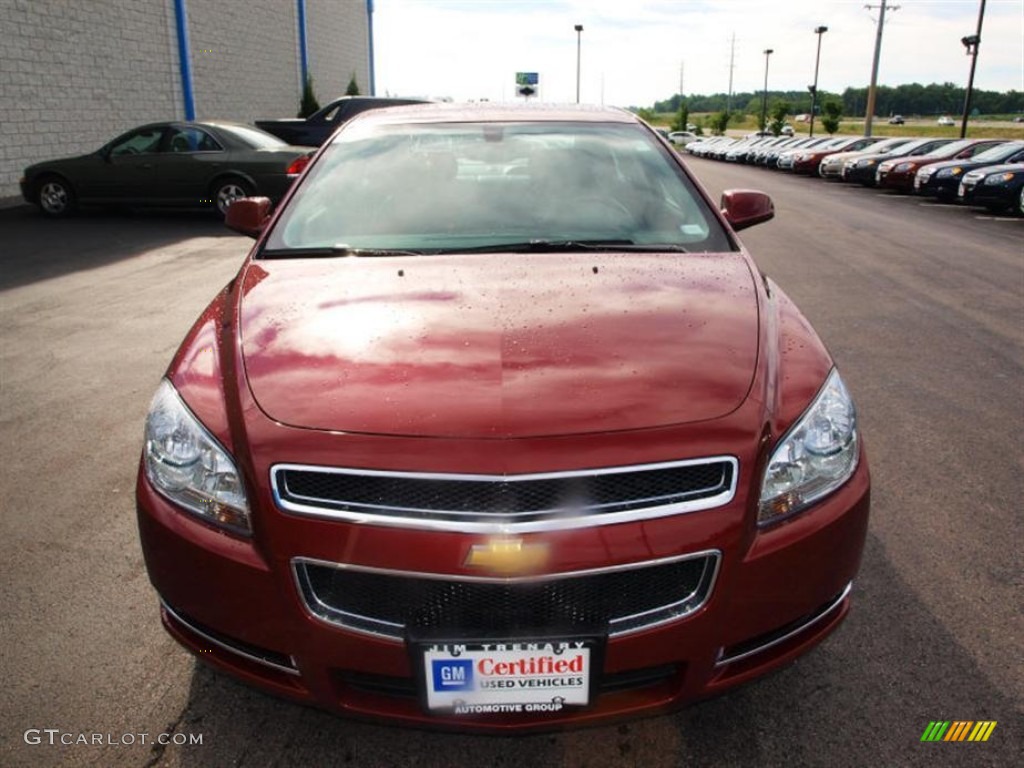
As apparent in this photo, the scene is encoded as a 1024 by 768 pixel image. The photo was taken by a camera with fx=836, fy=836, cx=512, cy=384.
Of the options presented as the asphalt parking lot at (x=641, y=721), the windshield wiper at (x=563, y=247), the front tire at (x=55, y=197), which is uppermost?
the windshield wiper at (x=563, y=247)

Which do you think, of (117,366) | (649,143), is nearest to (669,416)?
(649,143)

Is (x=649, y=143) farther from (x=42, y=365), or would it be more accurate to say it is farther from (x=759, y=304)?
(x=42, y=365)

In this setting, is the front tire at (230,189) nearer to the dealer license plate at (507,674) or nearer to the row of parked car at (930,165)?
the dealer license plate at (507,674)

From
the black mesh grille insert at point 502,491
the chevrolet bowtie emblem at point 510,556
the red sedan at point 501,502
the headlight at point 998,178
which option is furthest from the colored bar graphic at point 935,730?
the headlight at point 998,178

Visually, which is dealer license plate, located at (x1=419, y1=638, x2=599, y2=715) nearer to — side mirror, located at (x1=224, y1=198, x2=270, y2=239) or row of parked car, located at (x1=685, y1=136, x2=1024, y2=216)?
side mirror, located at (x1=224, y1=198, x2=270, y2=239)

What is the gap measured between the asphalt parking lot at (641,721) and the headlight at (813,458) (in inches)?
23.9

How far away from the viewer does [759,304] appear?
2.46 meters

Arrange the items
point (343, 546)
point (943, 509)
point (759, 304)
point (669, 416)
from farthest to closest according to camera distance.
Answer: point (943, 509)
point (759, 304)
point (669, 416)
point (343, 546)

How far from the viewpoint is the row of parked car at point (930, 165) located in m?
16.3

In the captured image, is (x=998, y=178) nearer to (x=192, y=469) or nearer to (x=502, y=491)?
(x=502, y=491)

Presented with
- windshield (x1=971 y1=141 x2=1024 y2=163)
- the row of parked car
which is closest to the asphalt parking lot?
the row of parked car

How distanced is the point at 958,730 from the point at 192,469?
202 cm

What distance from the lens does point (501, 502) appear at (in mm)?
1724

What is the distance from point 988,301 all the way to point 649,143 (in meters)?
5.87
